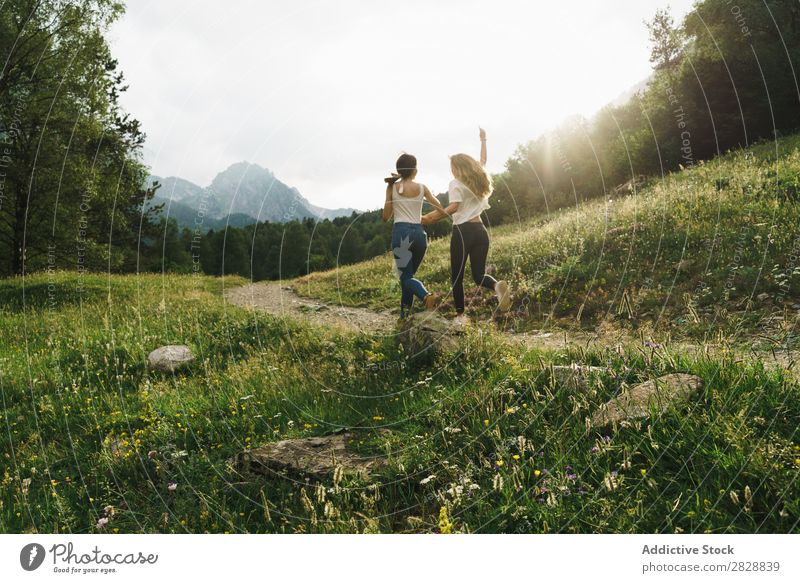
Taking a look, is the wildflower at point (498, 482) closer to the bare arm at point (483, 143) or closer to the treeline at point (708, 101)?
the bare arm at point (483, 143)

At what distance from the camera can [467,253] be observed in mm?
7637

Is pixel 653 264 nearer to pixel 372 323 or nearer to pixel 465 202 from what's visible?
pixel 465 202

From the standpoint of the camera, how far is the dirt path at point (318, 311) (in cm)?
772

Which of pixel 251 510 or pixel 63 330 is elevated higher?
pixel 63 330

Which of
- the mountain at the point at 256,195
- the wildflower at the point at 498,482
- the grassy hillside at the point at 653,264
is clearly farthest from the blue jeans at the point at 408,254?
the wildflower at the point at 498,482

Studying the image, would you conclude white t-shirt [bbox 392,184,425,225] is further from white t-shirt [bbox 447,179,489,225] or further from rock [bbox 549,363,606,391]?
rock [bbox 549,363,606,391]

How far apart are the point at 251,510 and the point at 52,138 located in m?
19.0

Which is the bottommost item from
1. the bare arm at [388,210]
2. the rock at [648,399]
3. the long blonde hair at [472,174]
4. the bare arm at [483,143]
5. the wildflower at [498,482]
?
the wildflower at [498,482]

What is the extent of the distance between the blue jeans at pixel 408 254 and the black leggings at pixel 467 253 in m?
0.62

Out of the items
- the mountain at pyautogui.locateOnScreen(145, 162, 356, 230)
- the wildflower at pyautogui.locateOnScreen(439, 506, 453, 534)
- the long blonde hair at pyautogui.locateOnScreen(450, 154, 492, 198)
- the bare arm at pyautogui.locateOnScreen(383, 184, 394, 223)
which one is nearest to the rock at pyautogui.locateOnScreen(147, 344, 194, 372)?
the mountain at pyautogui.locateOnScreen(145, 162, 356, 230)

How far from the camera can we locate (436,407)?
15.7ft

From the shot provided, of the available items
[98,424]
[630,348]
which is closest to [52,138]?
[98,424]

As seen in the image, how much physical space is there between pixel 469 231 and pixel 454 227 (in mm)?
277
